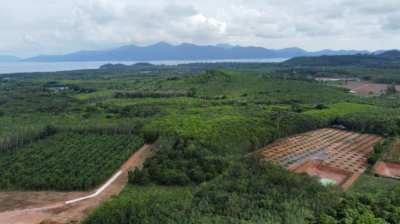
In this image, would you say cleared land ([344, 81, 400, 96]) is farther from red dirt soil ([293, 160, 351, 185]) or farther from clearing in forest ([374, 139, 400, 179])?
red dirt soil ([293, 160, 351, 185])

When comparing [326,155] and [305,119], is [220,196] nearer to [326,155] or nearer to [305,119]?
[326,155]

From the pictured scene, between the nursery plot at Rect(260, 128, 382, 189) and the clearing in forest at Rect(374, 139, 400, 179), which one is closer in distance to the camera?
the clearing in forest at Rect(374, 139, 400, 179)

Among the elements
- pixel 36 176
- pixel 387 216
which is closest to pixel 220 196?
pixel 387 216

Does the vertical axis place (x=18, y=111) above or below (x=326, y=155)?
above

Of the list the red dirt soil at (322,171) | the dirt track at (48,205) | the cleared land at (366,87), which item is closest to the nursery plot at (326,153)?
the red dirt soil at (322,171)

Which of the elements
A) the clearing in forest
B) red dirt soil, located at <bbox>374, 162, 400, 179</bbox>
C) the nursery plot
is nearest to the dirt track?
the nursery plot

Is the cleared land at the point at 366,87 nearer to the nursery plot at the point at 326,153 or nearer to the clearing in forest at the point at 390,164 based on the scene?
the nursery plot at the point at 326,153
